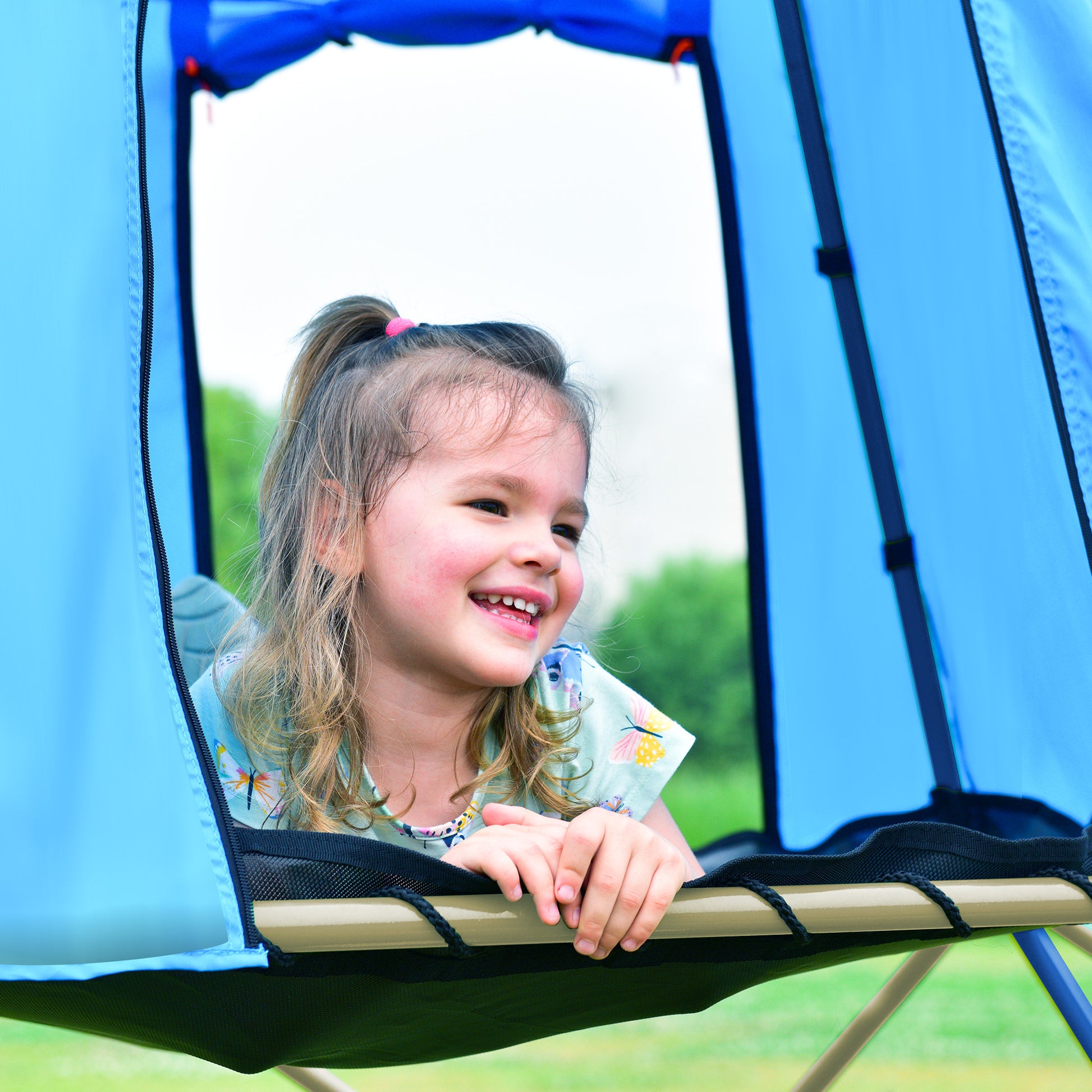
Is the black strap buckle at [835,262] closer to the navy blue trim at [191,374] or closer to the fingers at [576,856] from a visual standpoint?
the navy blue trim at [191,374]

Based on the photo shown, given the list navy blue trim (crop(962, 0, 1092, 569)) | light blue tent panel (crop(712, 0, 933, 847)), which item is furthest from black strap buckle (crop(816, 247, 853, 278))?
navy blue trim (crop(962, 0, 1092, 569))

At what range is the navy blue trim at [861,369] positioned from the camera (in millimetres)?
1603

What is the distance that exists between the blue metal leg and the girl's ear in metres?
0.77

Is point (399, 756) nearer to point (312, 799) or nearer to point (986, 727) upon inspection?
point (312, 799)

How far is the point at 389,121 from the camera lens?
9.02 m

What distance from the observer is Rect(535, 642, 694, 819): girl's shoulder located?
50.7 inches

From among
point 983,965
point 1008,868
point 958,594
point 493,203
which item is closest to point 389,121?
point 493,203

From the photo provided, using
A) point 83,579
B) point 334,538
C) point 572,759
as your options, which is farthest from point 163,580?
point 572,759

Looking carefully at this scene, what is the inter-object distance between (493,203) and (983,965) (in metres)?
7.15

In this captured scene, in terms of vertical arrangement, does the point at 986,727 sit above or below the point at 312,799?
above

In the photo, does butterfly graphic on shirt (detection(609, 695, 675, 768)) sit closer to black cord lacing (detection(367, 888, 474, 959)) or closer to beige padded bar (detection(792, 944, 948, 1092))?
beige padded bar (detection(792, 944, 948, 1092))

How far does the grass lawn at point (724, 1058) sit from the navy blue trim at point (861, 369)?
2.89 feet

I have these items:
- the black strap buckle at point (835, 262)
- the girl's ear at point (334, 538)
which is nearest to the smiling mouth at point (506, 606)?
the girl's ear at point (334, 538)

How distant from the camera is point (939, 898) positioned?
2.64 ft
